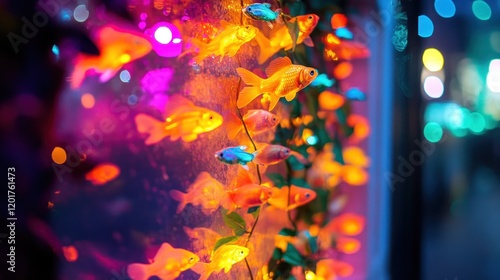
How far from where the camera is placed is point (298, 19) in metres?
2.02

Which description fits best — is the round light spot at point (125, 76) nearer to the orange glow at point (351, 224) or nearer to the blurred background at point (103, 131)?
the blurred background at point (103, 131)

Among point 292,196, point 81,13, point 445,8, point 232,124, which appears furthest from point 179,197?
point 445,8

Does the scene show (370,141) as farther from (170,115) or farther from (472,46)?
(170,115)

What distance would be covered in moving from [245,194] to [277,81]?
46 cm

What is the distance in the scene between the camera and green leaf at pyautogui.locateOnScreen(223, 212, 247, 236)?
1.92 m

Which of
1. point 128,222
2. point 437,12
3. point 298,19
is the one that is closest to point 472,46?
point 437,12

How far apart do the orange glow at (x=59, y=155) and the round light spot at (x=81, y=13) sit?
1.69 ft

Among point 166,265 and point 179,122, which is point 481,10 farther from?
point 166,265

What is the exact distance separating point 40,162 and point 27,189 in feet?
0.36

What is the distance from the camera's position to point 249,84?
1.84 m

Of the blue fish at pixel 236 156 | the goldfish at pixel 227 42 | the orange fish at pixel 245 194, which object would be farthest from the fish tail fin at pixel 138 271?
the goldfish at pixel 227 42

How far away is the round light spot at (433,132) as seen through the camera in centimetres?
350

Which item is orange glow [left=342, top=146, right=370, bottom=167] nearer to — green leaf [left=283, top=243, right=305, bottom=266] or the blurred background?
the blurred background

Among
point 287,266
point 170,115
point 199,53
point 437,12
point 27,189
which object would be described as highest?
point 437,12
